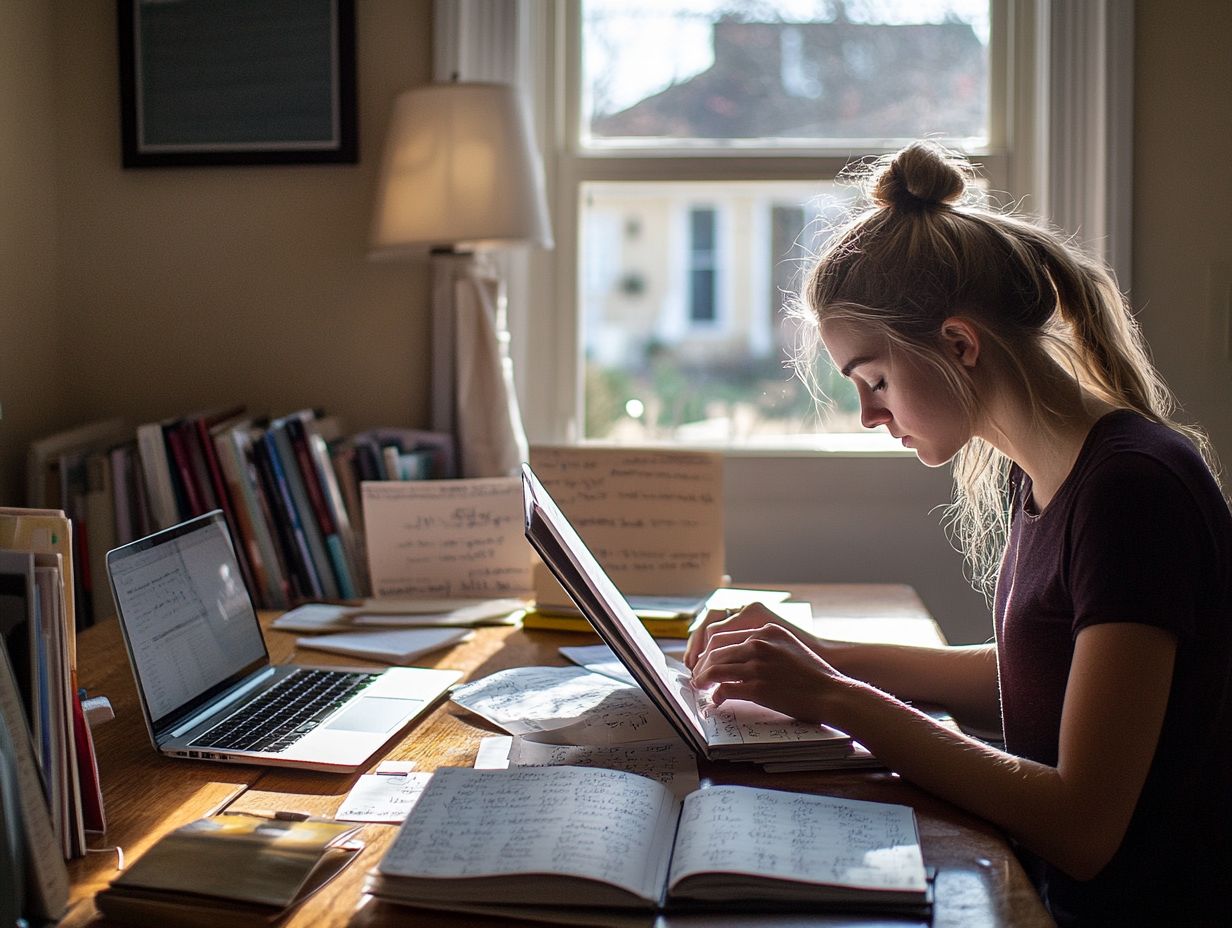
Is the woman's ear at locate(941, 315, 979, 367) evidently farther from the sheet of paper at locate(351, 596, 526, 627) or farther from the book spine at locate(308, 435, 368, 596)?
the book spine at locate(308, 435, 368, 596)

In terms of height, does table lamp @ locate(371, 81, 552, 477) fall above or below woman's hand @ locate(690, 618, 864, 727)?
above

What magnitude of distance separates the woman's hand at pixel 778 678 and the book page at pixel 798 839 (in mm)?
132

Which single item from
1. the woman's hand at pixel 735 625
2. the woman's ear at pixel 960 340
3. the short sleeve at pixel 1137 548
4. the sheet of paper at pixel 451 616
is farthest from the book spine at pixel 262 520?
the short sleeve at pixel 1137 548

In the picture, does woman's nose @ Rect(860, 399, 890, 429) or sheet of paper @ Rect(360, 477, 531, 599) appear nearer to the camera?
woman's nose @ Rect(860, 399, 890, 429)

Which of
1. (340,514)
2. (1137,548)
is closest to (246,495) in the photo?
(340,514)

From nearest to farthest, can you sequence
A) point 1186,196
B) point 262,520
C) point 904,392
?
point 904,392, point 262,520, point 1186,196

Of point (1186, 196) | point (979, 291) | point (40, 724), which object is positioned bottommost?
point (40, 724)

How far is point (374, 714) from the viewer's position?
126 cm

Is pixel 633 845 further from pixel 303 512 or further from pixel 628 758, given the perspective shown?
pixel 303 512

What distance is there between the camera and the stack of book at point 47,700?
86 cm

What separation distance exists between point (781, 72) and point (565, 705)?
1493 mm

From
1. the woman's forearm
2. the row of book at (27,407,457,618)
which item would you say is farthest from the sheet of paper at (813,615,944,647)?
the row of book at (27,407,457,618)

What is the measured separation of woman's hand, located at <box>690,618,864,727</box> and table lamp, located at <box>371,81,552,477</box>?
959mm

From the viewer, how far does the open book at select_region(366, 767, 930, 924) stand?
2.74 feet
